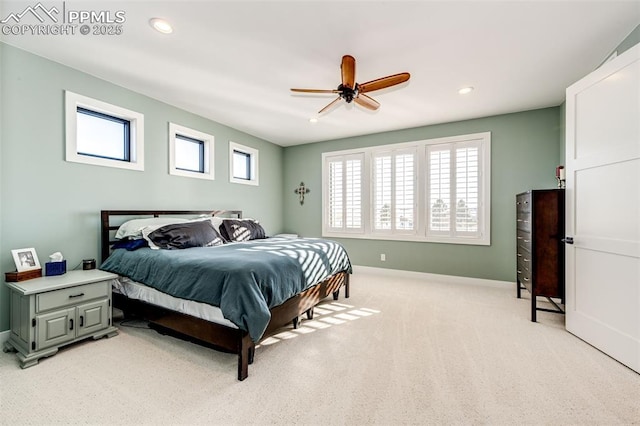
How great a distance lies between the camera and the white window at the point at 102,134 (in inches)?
108

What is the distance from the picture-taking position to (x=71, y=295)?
89.0 inches

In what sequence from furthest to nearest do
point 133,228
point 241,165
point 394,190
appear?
point 241,165, point 394,190, point 133,228

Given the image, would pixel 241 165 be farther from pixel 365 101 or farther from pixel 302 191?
pixel 365 101

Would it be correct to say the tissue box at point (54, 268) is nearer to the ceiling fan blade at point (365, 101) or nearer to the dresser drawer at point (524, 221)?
the ceiling fan blade at point (365, 101)

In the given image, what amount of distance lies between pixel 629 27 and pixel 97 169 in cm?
521

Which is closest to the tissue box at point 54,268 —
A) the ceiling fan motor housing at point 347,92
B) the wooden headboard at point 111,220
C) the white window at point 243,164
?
the wooden headboard at point 111,220

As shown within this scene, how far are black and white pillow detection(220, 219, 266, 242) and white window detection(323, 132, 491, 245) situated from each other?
192 centimetres

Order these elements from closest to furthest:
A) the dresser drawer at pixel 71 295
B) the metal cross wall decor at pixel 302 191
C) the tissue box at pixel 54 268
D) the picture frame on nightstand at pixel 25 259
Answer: the dresser drawer at pixel 71 295, the picture frame on nightstand at pixel 25 259, the tissue box at pixel 54 268, the metal cross wall decor at pixel 302 191

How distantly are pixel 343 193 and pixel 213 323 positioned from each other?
3.84 m

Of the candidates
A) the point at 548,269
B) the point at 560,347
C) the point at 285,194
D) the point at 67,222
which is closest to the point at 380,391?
the point at 560,347

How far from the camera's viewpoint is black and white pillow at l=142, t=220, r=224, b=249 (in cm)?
283

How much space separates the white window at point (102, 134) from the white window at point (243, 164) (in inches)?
60.6

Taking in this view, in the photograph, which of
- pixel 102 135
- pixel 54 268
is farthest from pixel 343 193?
pixel 54 268

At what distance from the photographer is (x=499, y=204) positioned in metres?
4.16
